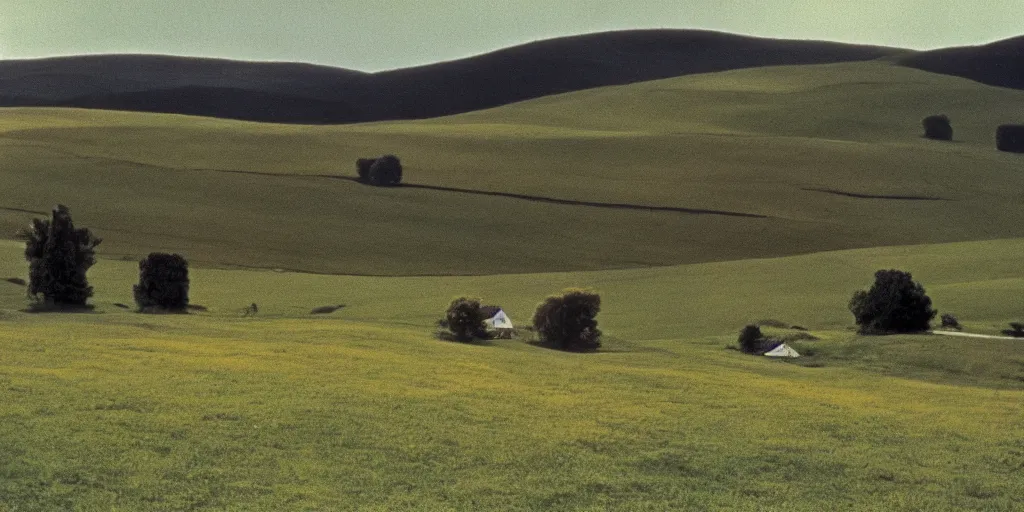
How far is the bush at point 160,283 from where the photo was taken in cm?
5662

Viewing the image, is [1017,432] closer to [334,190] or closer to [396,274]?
[396,274]

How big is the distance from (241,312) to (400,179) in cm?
5196

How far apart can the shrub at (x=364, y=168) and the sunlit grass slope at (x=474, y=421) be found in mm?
58308

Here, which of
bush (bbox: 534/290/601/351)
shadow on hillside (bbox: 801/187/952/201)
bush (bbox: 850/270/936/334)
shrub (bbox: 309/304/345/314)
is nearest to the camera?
bush (bbox: 534/290/601/351)

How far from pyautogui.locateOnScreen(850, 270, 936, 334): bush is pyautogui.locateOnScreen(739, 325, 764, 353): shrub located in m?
6.23

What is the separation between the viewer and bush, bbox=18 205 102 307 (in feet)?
175

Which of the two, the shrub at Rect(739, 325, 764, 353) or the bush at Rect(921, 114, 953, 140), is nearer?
the shrub at Rect(739, 325, 764, 353)

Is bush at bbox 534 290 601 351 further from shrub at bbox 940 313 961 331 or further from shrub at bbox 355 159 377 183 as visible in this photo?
shrub at bbox 355 159 377 183

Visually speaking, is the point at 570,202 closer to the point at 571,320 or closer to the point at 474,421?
the point at 571,320

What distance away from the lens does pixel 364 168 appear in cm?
11069

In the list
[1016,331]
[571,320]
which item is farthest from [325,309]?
[1016,331]

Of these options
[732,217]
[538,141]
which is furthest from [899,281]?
[538,141]

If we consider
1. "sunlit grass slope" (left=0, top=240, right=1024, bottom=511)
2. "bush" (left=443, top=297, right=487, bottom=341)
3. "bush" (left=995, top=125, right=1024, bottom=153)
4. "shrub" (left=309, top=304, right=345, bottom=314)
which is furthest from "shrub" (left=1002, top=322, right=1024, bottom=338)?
"bush" (left=995, top=125, right=1024, bottom=153)

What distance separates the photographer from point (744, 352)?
50.9 metres
